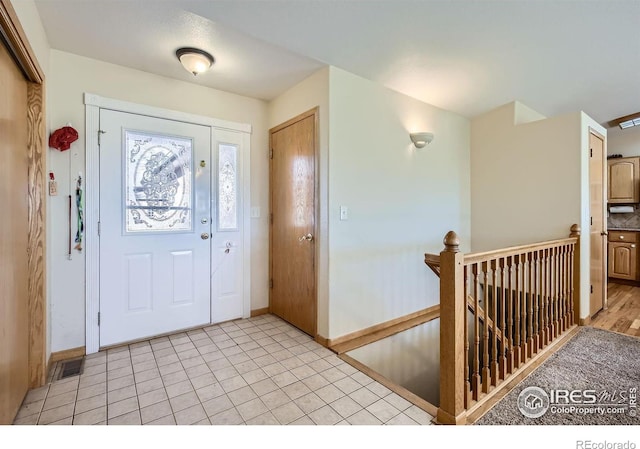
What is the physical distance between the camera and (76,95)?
2.35 metres

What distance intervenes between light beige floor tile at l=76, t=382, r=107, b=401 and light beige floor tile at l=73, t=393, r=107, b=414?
0.03m

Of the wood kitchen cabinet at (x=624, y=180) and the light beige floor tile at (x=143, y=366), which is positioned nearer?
the light beige floor tile at (x=143, y=366)

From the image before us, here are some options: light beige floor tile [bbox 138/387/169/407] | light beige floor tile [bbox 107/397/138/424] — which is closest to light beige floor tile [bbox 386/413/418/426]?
light beige floor tile [bbox 138/387/169/407]

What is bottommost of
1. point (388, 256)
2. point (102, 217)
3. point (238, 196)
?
point (388, 256)

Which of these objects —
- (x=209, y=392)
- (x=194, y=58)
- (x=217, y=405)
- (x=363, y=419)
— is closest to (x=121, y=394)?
(x=209, y=392)

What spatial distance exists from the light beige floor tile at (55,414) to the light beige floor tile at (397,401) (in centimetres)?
185

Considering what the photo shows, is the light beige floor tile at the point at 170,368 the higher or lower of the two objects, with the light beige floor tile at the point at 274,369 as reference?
higher

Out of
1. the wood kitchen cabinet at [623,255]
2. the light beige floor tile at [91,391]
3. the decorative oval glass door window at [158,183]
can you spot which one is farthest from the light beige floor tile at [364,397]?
the wood kitchen cabinet at [623,255]

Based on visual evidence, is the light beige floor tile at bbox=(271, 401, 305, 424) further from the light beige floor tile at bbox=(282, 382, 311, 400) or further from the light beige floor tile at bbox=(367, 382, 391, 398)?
the light beige floor tile at bbox=(367, 382, 391, 398)

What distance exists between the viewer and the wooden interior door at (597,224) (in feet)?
10.6

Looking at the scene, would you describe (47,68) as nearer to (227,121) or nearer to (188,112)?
(188,112)

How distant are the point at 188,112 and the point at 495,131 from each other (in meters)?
3.59

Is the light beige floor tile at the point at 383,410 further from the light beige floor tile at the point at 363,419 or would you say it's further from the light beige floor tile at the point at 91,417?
the light beige floor tile at the point at 91,417

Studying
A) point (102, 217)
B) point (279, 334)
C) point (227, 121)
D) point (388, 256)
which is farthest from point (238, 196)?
point (388, 256)
